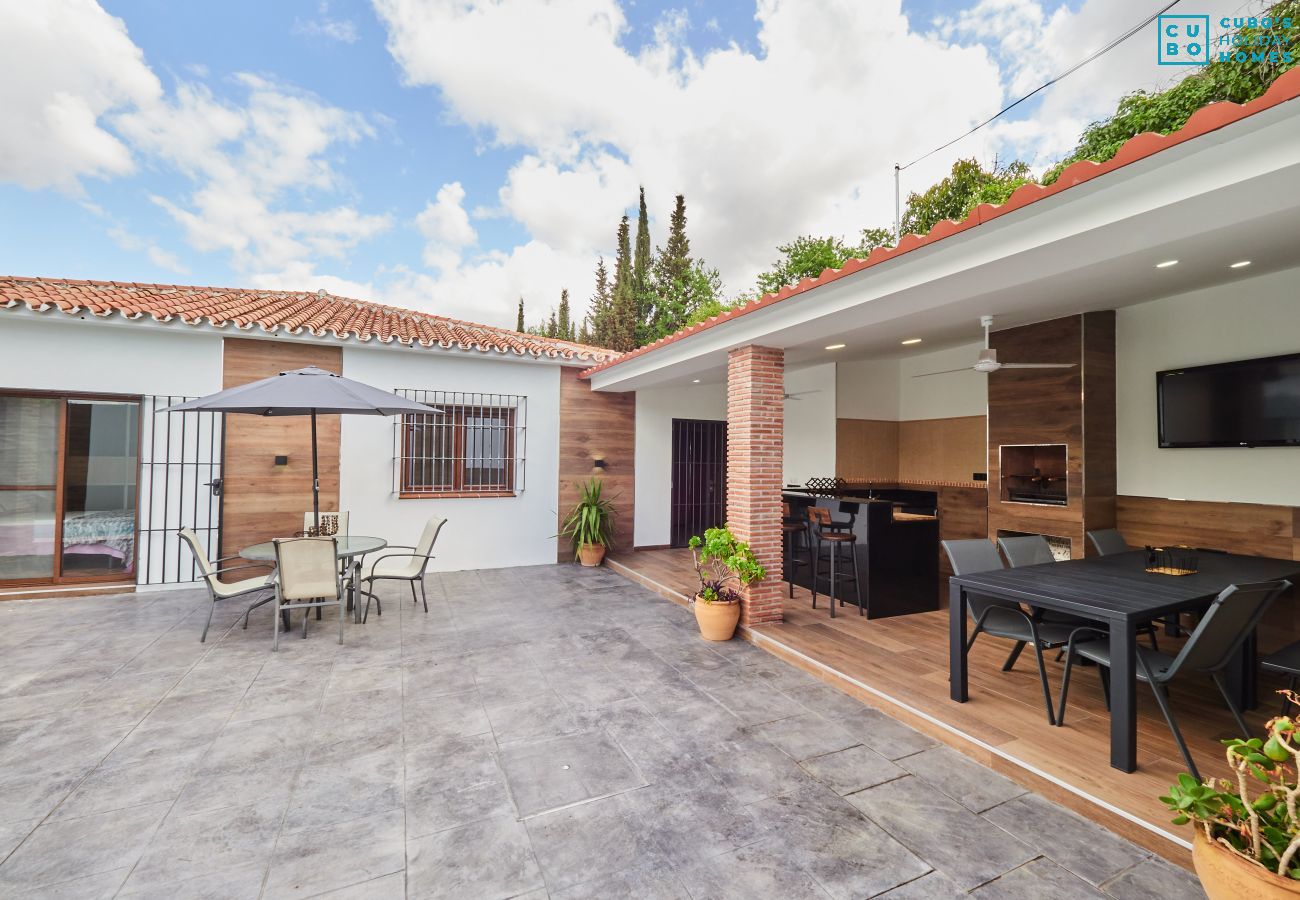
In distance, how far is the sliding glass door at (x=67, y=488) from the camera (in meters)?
5.39

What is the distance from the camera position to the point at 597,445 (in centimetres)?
784

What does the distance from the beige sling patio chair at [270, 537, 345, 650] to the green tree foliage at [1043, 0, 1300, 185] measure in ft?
39.1

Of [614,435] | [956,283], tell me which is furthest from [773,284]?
[956,283]

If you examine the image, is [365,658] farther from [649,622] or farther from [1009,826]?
[1009,826]

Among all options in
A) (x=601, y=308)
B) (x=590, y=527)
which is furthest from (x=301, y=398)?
(x=601, y=308)

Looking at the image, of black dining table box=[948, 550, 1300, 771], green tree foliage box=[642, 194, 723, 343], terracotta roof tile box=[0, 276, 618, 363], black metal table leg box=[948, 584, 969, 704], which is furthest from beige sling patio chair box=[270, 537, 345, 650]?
green tree foliage box=[642, 194, 723, 343]

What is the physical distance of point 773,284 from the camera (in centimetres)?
2280

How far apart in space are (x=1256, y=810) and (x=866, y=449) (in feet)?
21.4

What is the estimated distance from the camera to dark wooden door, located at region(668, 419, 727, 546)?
861 cm

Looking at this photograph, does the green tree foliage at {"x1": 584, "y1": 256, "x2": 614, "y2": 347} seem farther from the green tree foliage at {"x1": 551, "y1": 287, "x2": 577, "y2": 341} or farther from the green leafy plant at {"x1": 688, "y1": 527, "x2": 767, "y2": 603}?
the green leafy plant at {"x1": 688, "y1": 527, "x2": 767, "y2": 603}

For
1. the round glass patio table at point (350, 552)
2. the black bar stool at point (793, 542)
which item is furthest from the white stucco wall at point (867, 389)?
the round glass patio table at point (350, 552)

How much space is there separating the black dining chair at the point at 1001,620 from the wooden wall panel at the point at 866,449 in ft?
12.7

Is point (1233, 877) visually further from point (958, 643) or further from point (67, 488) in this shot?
point (67, 488)

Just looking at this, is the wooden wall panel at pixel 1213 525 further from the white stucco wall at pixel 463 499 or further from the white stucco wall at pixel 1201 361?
the white stucco wall at pixel 463 499
